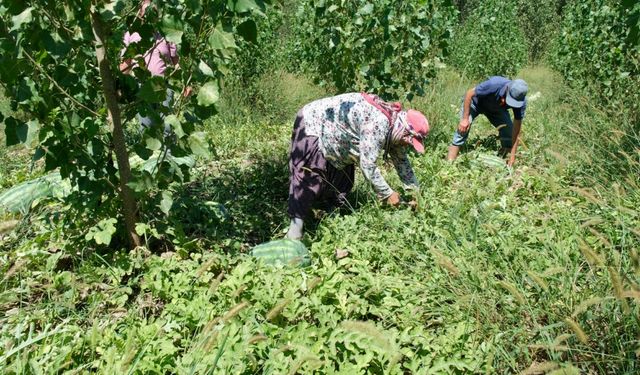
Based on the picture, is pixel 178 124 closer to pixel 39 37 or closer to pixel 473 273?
pixel 39 37

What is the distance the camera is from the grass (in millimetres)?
2043

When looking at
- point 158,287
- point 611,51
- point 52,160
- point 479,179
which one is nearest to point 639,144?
point 479,179

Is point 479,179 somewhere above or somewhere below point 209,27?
below

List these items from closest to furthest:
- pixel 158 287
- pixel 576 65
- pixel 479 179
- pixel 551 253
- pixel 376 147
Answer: pixel 158 287 < pixel 551 253 < pixel 376 147 < pixel 479 179 < pixel 576 65

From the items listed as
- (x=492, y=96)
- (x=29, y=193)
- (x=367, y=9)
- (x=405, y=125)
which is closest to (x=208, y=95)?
(x=405, y=125)

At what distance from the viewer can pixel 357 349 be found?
215 centimetres

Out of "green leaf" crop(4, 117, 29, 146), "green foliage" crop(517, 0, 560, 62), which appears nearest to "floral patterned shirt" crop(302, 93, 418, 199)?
"green leaf" crop(4, 117, 29, 146)

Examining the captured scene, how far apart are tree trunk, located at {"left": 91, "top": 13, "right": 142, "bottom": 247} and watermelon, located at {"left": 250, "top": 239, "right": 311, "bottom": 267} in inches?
31.8

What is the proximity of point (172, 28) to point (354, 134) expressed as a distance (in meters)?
1.65

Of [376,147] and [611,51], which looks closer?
[376,147]

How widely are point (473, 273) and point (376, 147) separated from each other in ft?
4.12

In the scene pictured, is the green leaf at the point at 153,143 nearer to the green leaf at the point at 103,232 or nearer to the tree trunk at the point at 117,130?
the tree trunk at the point at 117,130

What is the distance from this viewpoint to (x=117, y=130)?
2926mm

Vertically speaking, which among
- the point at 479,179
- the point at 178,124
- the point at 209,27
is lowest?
the point at 479,179
